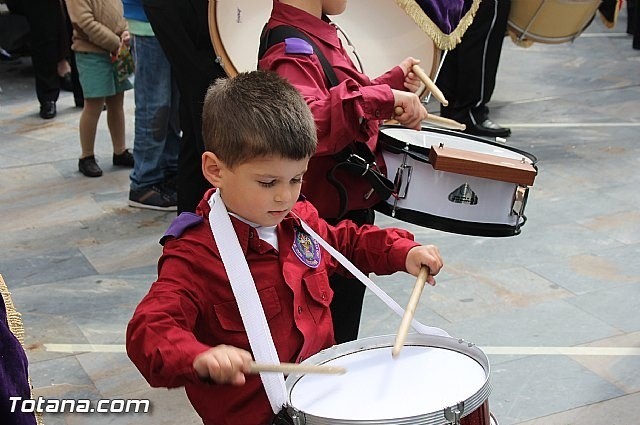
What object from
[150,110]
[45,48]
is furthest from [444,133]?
[45,48]

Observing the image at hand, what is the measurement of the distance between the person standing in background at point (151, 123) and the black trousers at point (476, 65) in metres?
2.16

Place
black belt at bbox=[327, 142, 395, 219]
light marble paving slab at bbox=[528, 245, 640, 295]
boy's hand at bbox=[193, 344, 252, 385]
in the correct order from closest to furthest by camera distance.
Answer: boy's hand at bbox=[193, 344, 252, 385], black belt at bbox=[327, 142, 395, 219], light marble paving slab at bbox=[528, 245, 640, 295]

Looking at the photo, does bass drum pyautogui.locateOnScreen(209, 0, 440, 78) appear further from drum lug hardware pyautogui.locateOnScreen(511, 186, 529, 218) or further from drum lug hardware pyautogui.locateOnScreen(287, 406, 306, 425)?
drum lug hardware pyautogui.locateOnScreen(287, 406, 306, 425)

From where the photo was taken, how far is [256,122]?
70.7 inches

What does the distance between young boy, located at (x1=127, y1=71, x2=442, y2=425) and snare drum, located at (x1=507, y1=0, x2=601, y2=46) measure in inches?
172

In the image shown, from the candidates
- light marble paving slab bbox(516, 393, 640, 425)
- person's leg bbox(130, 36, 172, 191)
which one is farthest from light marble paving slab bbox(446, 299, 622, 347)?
person's leg bbox(130, 36, 172, 191)

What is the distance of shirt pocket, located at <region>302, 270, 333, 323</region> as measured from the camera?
1.93 meters

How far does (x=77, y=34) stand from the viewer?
16.8 ft

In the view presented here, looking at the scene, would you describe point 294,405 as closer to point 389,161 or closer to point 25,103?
point 389,161

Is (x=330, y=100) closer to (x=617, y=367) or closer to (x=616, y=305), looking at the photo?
(x=617, y=367)

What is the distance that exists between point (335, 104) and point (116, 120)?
10.8 feet

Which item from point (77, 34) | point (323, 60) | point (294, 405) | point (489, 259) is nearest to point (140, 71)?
point (77, 34)

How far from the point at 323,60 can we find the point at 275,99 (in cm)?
61

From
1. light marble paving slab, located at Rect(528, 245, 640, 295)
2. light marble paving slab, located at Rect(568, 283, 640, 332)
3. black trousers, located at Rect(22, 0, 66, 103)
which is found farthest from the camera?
black trousers, located at Rect(22, 0, 66, 103)
